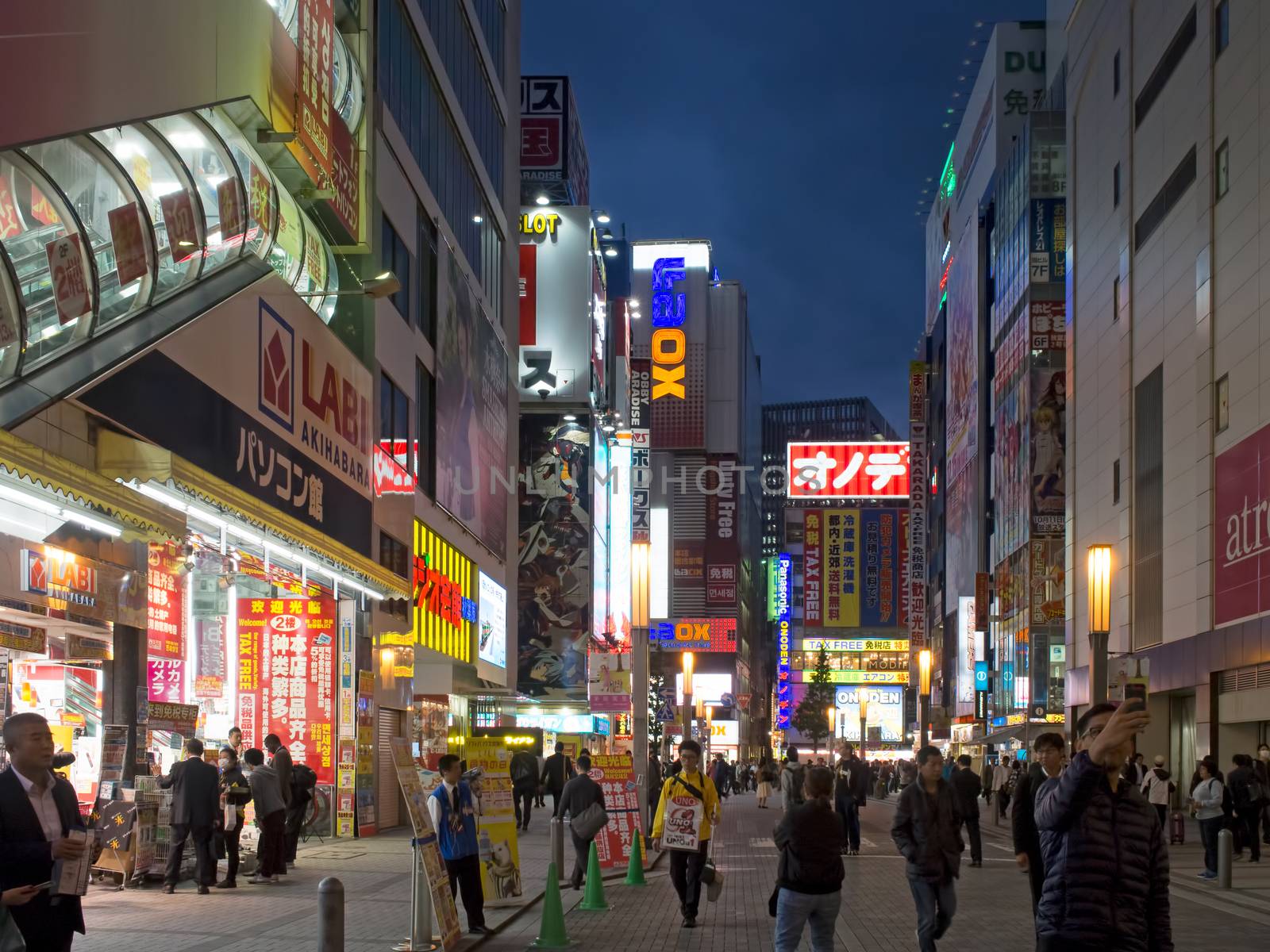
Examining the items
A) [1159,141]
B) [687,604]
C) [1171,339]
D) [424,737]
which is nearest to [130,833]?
[424,737]

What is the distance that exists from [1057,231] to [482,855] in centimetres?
5279

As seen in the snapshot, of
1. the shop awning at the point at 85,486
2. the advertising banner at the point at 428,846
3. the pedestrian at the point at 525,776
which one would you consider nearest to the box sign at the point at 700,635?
the pedestrian at the point at 525,776

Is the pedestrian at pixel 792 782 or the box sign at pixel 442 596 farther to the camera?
the box sign at pixel 442 596

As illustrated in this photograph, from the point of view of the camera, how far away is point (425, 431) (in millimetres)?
35844

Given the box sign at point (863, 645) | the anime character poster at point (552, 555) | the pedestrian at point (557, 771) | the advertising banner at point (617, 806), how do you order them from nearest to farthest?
the advertising banner at point (617, 806) → the pedestrian at point (557, 771) → the anime character poster at point (552, 555) → the box sign at point (863, 645)

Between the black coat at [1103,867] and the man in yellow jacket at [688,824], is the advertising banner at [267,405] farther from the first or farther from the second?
the black coat at [1103,867]

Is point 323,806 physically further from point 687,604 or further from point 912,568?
point 687,604

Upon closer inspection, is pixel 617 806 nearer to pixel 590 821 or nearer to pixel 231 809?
pixel 590 821

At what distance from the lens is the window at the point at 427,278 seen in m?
34.8

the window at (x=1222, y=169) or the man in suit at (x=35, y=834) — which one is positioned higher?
the window at (x=1222, y=169)

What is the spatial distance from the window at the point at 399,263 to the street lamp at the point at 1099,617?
44.2 ft

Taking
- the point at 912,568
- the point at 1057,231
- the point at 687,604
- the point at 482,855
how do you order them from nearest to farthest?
the point at 482,855
the point at 1057,231
the point at 912,568
the point at 687,604

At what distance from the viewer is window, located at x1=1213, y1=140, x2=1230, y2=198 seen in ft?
116

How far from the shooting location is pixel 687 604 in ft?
452
